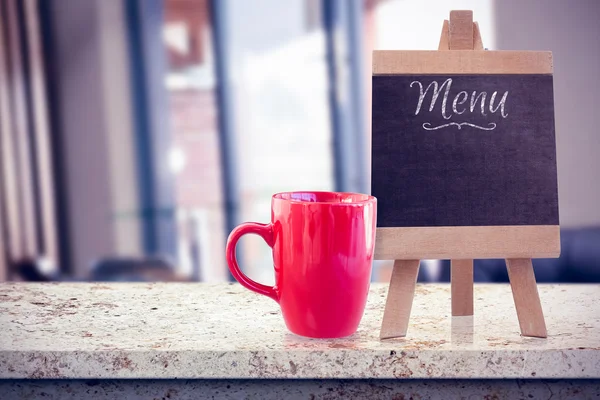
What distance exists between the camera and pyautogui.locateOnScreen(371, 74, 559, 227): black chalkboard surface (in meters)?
0.71

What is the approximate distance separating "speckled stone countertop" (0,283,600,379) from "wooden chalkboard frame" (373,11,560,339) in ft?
0.11

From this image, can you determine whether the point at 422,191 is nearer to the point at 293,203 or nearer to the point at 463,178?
the point at 463,178

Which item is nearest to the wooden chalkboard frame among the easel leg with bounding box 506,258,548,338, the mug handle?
the easel leg with bounding box 506,258,548,338

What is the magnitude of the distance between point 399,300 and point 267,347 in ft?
0.52

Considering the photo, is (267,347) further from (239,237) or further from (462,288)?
(462,288)

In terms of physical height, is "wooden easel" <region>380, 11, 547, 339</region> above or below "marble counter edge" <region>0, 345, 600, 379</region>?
above

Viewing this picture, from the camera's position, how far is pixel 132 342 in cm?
68

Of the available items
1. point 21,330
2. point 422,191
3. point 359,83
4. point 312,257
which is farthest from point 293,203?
point 359,83

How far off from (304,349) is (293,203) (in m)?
0.15

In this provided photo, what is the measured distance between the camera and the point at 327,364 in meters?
0.65

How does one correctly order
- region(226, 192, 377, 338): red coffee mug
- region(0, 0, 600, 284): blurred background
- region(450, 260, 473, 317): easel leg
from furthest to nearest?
region(0, 0, 600, 284): blurred background, region(450, 260, 473, 317): easel leg, region(226, 192, 377, 338): red coffee mug

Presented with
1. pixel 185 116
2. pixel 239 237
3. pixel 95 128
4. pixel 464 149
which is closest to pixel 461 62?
pixel 464 149

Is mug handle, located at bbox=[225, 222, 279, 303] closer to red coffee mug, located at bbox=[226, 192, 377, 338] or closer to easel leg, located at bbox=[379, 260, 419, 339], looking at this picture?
red coffee mug, located at bbox=[226, 192, 377, 338]

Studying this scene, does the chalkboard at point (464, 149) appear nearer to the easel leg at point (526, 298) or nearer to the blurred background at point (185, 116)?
the easel leg at point (526, 298)
